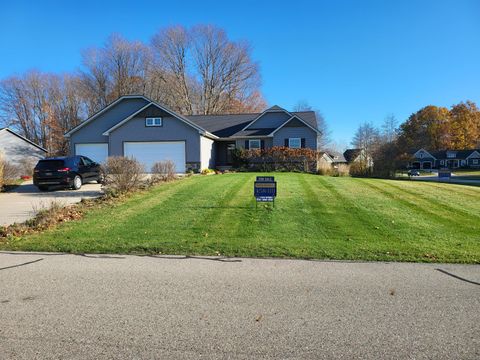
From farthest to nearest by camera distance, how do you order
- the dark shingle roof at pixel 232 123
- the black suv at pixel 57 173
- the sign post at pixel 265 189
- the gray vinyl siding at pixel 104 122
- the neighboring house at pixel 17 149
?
the neighboring house at pixel 17 149, the dark shingle roof at pixel 232 123, the gray vinyl siding at pixel 104 122, the black suv at pixel 57 173, the sign post at pixel 265 189

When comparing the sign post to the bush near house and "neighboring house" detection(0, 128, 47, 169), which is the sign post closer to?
the bush near house

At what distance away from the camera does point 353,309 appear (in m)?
4.07

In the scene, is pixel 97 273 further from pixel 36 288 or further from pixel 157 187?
pixel 157 187

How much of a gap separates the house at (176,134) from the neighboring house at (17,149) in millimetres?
11019

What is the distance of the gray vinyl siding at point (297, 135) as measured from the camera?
95.8 feet

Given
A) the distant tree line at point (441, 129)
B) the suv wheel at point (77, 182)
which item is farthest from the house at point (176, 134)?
the distant tree line at point (441, 129)

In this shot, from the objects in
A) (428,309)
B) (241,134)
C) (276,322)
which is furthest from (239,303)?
(241,134)

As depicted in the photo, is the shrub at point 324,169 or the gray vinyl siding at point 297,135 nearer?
the shrub at point 324,169

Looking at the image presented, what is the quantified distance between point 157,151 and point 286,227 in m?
20.8

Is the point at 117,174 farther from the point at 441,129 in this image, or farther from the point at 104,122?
the point at 441,129

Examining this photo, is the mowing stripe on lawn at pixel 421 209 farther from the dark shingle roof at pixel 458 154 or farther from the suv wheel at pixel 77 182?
the dark shingle roof at pixel 458 154

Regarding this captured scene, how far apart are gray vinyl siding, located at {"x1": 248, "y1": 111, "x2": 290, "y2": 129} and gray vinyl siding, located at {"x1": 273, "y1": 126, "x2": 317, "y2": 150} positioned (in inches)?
70.1

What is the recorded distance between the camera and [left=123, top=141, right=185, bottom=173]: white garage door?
27078 millimetres

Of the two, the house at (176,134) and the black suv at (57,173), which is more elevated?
the house at (176,134)
